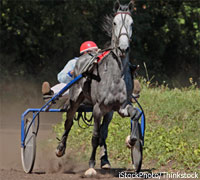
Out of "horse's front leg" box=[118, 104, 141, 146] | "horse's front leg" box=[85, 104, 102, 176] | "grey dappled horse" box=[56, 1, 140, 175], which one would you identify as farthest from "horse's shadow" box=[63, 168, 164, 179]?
"horse's front leg" box=[118, 104, 141, 146]

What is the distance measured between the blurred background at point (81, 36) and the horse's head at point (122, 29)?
42.6 ft

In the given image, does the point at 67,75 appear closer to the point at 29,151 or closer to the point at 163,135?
the point at 29,151

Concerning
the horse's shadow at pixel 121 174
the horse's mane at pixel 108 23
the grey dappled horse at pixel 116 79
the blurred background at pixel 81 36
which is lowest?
the horse's shadow at pixel 121 174

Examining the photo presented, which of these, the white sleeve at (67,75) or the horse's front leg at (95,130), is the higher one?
the white sleeve at (67,75)

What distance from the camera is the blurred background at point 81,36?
20.8 m

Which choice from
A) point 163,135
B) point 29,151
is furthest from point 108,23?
point 163,135

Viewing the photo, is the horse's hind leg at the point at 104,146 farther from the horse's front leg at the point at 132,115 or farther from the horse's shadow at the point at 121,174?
the horse's front leg at the point at 132,115

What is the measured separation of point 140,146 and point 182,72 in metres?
17.9

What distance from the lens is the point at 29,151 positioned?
8.73m

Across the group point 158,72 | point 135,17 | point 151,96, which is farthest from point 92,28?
point 151,96

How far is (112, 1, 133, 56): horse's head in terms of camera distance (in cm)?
708

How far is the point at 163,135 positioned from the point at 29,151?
8.02ft

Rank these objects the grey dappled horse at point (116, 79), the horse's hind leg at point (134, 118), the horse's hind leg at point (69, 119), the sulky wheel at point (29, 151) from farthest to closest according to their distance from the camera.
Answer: the horse's hind leg at point (69, 119) → the sulky wheel at point (29, 151) → the horse's hind leg at point (134, 118) → the grey dappled horse at point (116, 79)

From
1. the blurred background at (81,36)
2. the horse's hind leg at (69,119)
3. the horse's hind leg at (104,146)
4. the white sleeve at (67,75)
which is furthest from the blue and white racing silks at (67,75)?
the blurred background at (81,36)
